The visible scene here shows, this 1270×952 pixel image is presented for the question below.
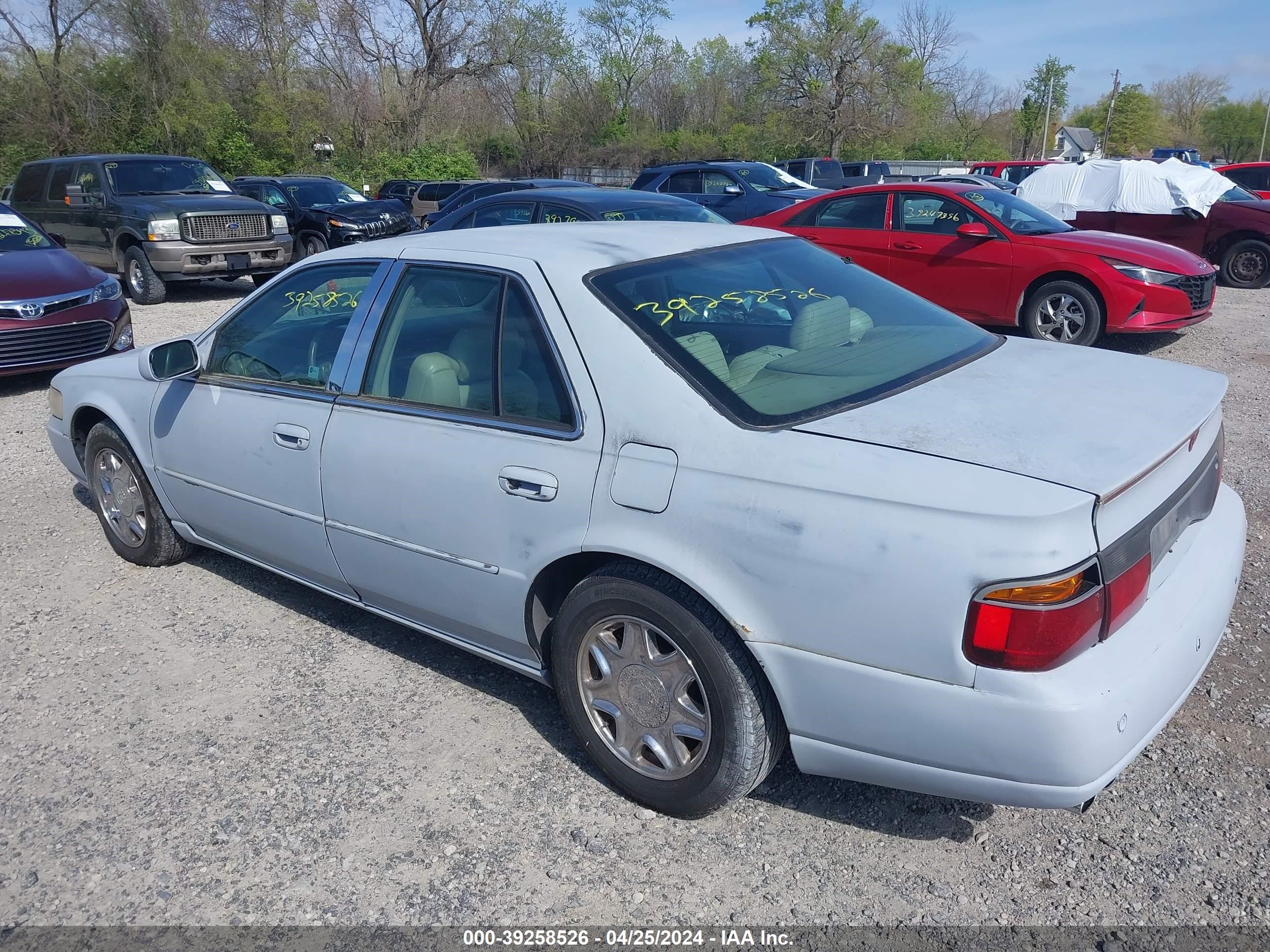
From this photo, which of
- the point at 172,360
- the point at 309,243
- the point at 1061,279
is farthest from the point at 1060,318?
the point at 309,243

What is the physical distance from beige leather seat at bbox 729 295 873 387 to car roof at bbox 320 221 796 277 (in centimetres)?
46

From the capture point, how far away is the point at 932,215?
9.88m

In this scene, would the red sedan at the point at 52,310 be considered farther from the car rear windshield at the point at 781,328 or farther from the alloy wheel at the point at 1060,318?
the alloy wheel at the point at 1060,318

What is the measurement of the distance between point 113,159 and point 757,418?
1353 cm

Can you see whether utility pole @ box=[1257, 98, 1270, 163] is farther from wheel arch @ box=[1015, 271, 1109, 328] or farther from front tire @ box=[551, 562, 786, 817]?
front tire @ box=[551, 562, 786, 817]

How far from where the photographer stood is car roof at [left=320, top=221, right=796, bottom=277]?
3230 millimetres

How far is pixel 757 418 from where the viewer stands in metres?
2.65

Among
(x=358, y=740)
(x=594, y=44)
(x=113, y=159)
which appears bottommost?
(x=358, y=740)

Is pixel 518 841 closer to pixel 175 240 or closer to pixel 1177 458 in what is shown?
pixel 1177 458

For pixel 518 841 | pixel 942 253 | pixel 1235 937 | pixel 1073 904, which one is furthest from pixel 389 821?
pixel 942 253

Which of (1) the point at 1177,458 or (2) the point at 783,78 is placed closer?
(1) the point at 1177,458

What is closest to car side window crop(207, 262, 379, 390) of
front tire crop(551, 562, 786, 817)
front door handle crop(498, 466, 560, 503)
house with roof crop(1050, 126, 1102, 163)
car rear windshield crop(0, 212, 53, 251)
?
front door handle crop(498, 466, 560, 503)

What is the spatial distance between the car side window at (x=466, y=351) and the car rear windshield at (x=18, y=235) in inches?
299

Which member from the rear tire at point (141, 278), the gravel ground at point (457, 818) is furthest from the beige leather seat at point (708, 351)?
the rear tire at point (141, 278)
